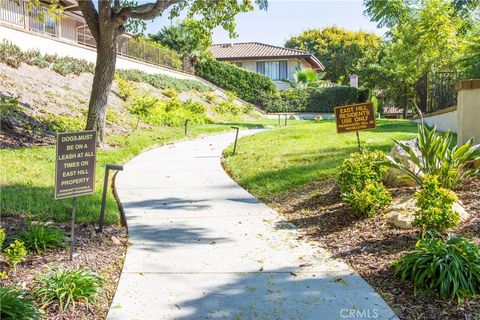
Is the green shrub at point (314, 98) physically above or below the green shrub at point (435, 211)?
above

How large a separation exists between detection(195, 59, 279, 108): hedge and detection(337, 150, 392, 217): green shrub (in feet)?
99.0

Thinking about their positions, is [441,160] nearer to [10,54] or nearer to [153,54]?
[10,54]

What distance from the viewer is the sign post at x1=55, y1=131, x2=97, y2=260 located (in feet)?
16.4

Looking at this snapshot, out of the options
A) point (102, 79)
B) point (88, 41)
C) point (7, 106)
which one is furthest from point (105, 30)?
point (88, 41)

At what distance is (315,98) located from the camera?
1513 inches

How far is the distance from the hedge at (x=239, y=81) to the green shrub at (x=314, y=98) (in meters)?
1.12

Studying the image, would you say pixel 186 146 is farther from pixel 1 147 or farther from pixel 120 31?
pixel 1 147

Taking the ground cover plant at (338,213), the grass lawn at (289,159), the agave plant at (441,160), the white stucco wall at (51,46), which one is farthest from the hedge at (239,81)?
the agave plant at (441,160)

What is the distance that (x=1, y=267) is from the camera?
15.6ft

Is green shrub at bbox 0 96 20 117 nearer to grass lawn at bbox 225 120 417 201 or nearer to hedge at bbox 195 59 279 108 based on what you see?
grass lawn at bbox 225 120 417 201

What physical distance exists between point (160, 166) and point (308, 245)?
588 centimetres

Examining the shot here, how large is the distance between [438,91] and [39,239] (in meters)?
14.7

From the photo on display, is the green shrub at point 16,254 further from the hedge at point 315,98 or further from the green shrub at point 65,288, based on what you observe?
the hedge at point 315,98

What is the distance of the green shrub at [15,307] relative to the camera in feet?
12.0
